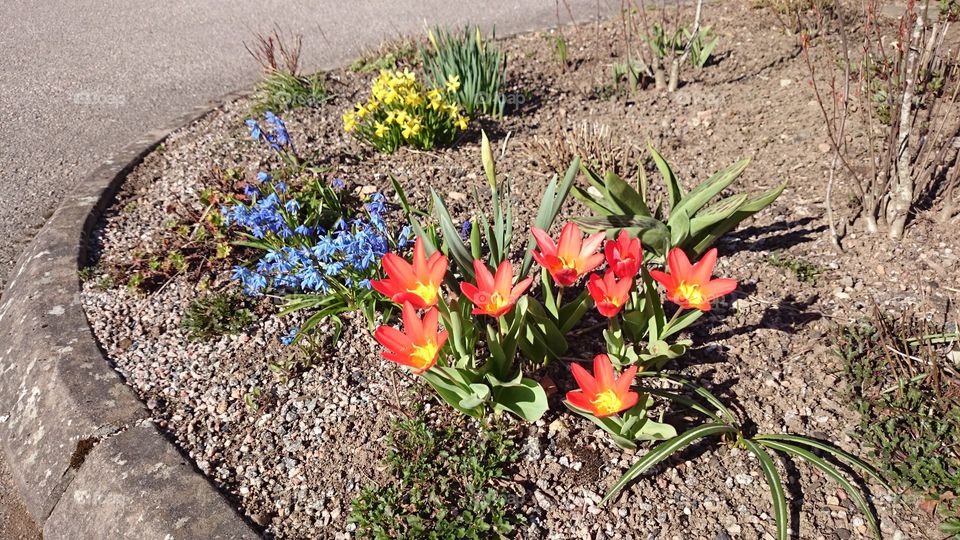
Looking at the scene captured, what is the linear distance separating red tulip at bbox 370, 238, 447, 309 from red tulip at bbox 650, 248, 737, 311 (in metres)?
0.65

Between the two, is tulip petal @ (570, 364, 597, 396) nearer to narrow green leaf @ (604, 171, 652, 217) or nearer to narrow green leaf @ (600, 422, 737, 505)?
narrow green leaf @ (600, 422, 737, 505)

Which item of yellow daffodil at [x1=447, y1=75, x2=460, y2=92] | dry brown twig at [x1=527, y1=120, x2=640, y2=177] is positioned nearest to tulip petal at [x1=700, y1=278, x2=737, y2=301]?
dry brown twig at [x1=527, y1=120, x2=640, y2=177]

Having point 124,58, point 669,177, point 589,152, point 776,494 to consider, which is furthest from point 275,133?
point 124,58

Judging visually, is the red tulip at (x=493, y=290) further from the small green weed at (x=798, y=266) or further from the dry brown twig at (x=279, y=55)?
the dry brown twig at (x=279, y=55)

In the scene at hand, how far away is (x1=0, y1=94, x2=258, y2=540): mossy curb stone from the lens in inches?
84.7

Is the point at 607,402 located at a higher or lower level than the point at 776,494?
higher

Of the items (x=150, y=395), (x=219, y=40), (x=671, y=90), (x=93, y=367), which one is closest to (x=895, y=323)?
(x=671, y=90)

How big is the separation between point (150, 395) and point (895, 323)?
3.01 metres

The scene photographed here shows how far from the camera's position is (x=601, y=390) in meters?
1.94

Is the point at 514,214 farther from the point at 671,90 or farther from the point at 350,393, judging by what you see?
the point at 671,90

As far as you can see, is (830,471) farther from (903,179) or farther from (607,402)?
(903,179)

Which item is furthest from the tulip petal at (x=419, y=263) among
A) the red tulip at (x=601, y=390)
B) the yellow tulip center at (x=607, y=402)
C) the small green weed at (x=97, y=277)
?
the small green weed at (x=97, y=277)

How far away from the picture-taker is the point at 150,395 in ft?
8.75

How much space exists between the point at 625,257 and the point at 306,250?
1.60m
